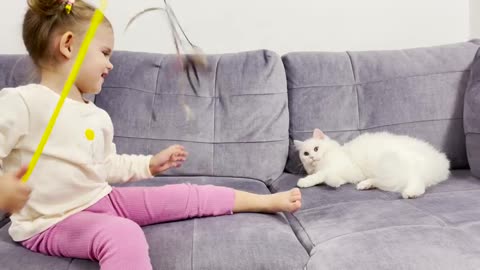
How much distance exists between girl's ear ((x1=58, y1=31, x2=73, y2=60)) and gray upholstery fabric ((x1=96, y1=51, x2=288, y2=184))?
2.06 ft

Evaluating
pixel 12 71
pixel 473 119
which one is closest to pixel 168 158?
pixel 12 71

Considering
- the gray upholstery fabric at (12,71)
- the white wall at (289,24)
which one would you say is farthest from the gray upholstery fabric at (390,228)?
the gray upholstery fabric at (12,71)

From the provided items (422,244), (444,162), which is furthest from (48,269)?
(444,162)

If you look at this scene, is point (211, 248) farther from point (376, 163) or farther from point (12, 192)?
point (376, 163)

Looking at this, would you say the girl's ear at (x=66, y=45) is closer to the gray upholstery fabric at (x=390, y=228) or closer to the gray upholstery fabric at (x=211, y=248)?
the gray upholstery fabric at (x=211, y=248)

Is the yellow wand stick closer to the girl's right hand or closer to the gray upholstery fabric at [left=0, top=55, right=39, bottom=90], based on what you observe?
the girl's right hand

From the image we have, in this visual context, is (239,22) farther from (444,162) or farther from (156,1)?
(444,162)

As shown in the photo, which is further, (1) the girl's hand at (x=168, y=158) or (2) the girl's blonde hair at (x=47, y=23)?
(1) the girl's hand at (x=168, y=158)

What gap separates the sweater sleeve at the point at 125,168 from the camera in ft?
4.33

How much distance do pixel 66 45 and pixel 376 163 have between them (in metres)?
1.01

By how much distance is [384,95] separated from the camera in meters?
1.79

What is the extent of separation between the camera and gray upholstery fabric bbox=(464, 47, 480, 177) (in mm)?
1596

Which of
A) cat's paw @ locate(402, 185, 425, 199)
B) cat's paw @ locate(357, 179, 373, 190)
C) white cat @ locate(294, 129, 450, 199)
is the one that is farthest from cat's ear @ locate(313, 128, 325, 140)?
cat's paw @ locate(402, 185, 425, 199)

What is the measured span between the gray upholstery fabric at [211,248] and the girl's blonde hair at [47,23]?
18.2 inches
